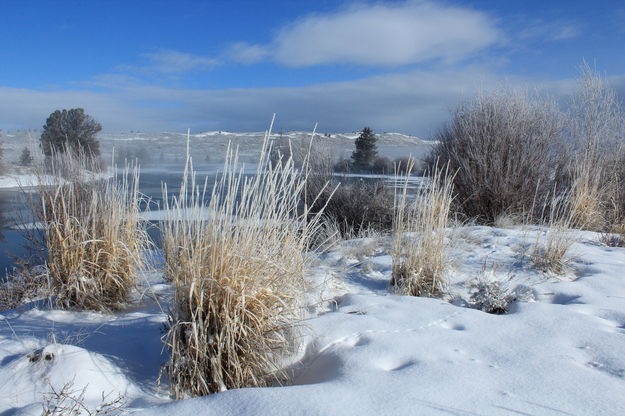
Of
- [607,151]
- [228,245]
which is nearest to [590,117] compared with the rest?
[607,151]

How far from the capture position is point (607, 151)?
822cm

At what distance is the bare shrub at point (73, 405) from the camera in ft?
5.40

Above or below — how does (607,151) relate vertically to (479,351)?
above

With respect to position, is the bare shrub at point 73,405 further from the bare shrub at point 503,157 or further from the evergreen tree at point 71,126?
the evergreen tree at point 71,126

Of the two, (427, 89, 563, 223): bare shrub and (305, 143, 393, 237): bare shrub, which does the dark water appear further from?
(427, 89, 563, 223): bare shrub

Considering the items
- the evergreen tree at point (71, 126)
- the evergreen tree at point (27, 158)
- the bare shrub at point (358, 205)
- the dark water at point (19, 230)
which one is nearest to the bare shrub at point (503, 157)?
the bare shrub at point (358, 205)

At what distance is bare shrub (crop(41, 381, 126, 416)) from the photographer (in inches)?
64.8

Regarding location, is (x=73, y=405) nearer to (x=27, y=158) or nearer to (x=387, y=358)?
(x=387, y=358)

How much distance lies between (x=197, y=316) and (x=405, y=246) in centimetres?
223

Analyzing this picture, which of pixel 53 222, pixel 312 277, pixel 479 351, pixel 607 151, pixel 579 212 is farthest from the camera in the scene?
pixel 607 151

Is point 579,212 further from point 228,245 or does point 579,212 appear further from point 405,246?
point 228,245

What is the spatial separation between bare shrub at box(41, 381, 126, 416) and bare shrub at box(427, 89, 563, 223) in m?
5.51

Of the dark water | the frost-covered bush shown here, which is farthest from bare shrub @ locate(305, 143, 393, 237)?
the frost-covered bush

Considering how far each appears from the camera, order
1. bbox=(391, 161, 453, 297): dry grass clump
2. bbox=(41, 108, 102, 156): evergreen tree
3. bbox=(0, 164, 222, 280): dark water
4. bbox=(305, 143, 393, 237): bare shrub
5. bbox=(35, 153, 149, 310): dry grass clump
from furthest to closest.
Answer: bbox=(41, 108, 102, 156): evergreen tree → bbox=(305, 143, 393, 237): bare shrub → bbox=(0, 164, 222, 280): dark water → bbox=(391, 161, 453, 297): dry grass clump → bbox=(35, 153, 149, 310): dry grass clump
